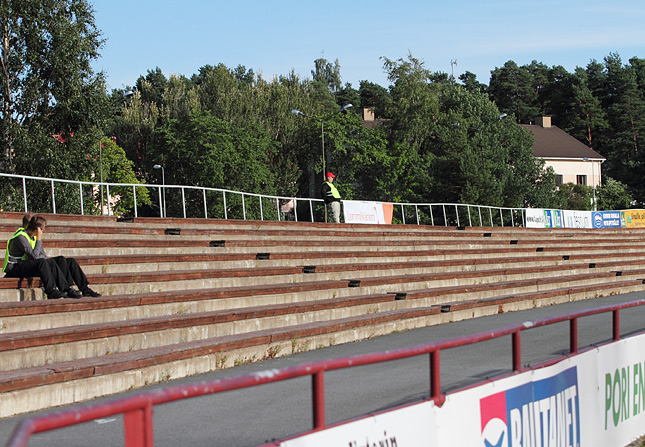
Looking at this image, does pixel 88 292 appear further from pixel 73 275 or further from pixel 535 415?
pixel 535 415

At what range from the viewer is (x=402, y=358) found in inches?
161

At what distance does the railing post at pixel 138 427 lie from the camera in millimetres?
2666

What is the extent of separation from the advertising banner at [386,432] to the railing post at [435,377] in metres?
0.08

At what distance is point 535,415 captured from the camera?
5562 millimetres

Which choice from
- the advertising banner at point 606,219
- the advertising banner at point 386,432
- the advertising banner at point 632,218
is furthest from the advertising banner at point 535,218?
the advertising banner at point 386,432

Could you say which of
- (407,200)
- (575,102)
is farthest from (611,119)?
(407,200)

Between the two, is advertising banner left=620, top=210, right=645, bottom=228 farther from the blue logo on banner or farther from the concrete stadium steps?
the blue logo on banner

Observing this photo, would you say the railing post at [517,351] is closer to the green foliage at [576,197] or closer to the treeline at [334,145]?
the treeline at [334,145]

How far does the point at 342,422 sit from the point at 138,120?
2743 inches

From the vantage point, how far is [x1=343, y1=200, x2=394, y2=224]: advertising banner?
27125 millimetres

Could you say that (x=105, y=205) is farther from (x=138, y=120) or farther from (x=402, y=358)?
(x=138, y=120)

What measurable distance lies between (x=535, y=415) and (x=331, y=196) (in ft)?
62.1

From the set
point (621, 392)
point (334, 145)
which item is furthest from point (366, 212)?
point (334, 145)

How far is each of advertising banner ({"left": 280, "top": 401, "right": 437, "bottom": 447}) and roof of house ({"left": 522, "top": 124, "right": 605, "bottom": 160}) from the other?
91.3 m
